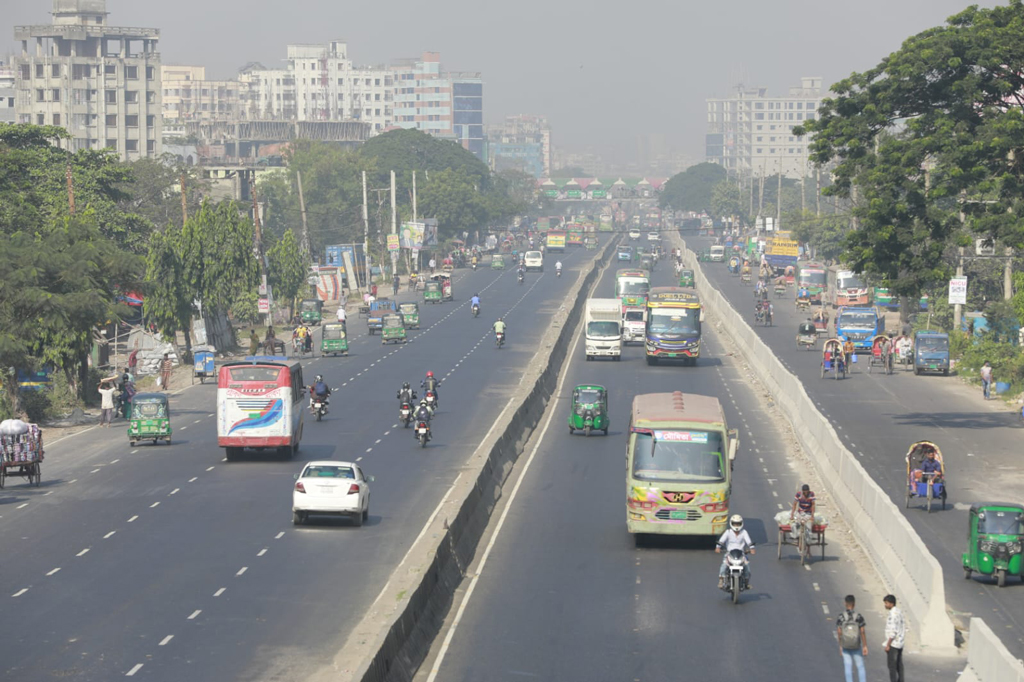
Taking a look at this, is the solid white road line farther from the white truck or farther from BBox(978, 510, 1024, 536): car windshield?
the white truck

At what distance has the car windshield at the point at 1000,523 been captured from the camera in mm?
27906

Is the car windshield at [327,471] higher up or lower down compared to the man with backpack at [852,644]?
higher up

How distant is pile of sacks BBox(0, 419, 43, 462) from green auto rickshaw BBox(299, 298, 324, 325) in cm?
5560

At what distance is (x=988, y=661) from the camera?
63.8 feet

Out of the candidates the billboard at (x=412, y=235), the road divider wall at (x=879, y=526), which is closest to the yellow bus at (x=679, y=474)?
the road divider wall at (x=879, y=526)

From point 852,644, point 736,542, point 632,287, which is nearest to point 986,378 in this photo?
point 736,542

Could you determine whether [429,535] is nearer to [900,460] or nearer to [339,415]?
[900,460]

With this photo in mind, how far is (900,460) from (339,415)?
20294mm

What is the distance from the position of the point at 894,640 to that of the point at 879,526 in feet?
29.5

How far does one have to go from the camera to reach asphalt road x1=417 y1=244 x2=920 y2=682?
69.9 feet

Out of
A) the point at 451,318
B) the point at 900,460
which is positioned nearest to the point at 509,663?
the point at 900,460

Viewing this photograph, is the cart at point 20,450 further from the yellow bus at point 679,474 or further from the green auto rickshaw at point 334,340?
the green auto rickshaw at point 334,340

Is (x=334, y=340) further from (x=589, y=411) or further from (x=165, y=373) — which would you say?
(x=589, y=411)

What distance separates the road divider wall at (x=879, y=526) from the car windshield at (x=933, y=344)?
16.7 m
